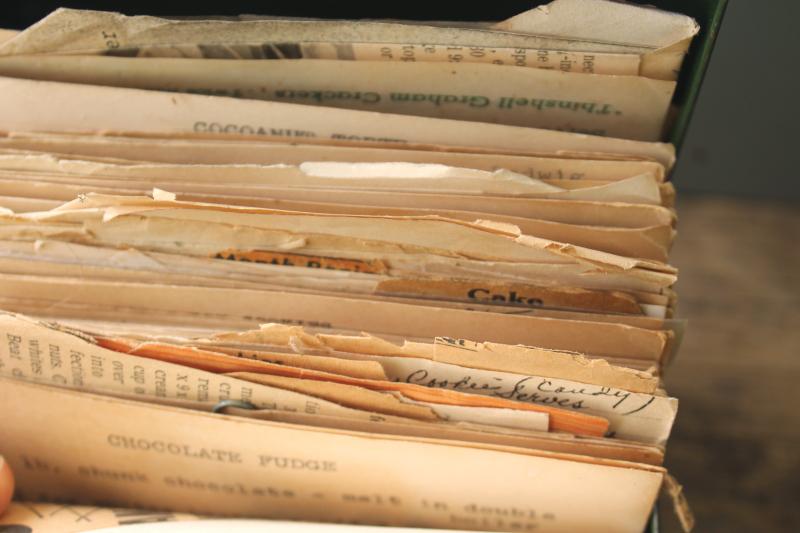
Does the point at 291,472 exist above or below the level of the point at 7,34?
below

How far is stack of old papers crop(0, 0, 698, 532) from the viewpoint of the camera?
1.69ft

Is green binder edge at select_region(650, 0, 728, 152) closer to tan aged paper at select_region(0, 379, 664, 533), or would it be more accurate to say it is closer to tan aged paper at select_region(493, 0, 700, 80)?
tan aged paper at select_region(493, 0, 700, 80)

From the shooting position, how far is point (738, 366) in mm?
1236

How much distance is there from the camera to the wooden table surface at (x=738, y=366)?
3.59 feet

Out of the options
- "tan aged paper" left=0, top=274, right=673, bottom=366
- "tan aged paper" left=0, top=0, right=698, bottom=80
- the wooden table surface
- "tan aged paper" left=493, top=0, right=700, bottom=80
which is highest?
"tan aged paper" left=493, top=0, right=700, bottom=80

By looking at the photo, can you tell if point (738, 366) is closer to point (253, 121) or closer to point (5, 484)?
point (253, 121)

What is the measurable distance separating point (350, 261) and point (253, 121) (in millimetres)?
124

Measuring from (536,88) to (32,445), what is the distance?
1.47 feet

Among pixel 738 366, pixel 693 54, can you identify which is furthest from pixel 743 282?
pixel 693 54

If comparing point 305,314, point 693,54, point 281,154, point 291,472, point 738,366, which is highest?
point 693,54

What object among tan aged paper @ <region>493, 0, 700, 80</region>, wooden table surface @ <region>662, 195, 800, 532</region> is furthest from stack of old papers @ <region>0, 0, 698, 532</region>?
wooden table surface @ <region>662, 195, 800, 532</region>

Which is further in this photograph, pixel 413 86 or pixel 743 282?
pixel 743 282

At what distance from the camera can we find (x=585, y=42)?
0.52 meters

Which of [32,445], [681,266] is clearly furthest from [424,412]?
[681,266]
